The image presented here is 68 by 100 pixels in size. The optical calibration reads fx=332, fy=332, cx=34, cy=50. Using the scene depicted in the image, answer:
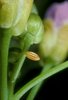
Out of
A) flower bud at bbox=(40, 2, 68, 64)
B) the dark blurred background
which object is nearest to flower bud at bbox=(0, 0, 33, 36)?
flower bud at bbox=(40, 2, 68, 64)

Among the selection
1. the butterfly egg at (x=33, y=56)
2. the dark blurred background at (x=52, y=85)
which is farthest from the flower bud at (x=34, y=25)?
the dark blurred background at (x=52, y=85)

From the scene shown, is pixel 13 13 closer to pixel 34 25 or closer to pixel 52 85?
pixel 34 25

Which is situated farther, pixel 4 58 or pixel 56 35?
pixel 56 35

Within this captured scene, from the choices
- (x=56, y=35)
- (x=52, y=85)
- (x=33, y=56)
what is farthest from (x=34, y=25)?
(x=52, y=85)

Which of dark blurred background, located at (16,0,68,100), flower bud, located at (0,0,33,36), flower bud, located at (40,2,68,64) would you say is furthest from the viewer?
dark blurred background, located at (16,0,68,100)

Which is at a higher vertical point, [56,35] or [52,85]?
[56,35]

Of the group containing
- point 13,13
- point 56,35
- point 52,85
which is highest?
point 13,13

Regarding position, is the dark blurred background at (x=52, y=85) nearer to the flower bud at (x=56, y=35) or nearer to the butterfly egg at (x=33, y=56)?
the flower bud at (x=56, y=35)

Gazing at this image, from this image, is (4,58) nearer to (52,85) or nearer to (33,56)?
(33,56)

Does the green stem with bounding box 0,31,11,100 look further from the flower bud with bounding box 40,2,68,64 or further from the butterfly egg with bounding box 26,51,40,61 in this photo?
the flower bud with bounding box 40,2,68,64

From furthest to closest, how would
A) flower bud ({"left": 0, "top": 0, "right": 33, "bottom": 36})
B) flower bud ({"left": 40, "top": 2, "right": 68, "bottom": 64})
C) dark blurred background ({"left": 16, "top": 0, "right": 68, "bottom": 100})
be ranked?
1. dark blurred background ({"left": 16, "top": 0, "right": 68, "bottom": 100})
2. flower bud ({"left": 40, "top": 2, "right": 68, "bottom": 64})
3. flower bud ({"left": 0, "top": 0, "right": 33, "bottom": 36})
